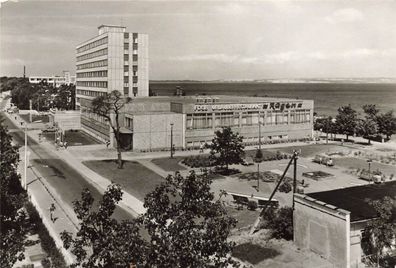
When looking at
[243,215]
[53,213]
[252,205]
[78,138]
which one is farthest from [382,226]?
[78,138]

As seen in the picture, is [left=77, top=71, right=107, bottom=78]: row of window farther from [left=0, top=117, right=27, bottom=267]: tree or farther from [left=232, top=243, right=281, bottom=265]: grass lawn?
[left=232, top=243, right=281, bottom=265]: grass lawn

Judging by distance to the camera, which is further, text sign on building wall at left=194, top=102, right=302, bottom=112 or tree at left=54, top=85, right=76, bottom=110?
tree at left=54, top=85, right=76, bottom=110

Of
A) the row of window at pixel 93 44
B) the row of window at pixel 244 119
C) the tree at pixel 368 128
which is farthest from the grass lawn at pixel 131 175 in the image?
the tree at pixel 368 128

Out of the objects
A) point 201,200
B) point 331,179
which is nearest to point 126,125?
point 331,179

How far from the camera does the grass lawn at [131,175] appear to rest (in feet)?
126

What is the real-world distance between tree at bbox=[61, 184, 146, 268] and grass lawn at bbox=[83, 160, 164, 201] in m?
22.3

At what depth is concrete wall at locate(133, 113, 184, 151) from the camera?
5822 centimetres

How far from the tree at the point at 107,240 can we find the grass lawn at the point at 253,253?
11745 mm

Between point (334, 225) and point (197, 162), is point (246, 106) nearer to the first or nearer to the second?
point (197, 162)

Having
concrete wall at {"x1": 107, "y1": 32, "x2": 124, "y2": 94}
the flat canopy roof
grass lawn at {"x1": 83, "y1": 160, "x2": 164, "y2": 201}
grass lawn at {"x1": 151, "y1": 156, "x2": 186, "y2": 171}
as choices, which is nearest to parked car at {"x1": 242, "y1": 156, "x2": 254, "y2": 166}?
grass lawn at {"x1": 151, "y1": 156, "x2": 186, "y2": 171}

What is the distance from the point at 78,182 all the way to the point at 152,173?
809 cm

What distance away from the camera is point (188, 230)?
1175 cm

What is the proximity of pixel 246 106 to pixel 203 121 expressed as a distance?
25.8 ft

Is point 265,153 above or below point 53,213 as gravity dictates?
above
